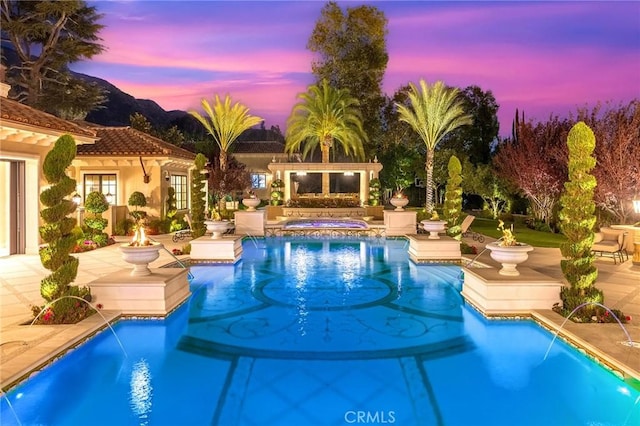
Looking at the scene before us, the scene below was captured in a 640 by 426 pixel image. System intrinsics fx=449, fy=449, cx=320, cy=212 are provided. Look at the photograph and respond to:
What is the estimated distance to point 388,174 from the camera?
44406mm

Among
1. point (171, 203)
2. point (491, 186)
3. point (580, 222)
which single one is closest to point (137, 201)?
point (171, 203)

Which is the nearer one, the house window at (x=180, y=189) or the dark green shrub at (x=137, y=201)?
the dark green shrub at (x=137, y=201)

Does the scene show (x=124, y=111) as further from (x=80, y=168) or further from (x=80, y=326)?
(x=80, y=326)

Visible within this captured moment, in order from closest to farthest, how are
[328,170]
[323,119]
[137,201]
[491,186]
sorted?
[137,201]
[328,170]
[491,186]
[323,119]

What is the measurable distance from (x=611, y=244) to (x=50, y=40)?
113ft

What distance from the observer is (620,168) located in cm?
1891

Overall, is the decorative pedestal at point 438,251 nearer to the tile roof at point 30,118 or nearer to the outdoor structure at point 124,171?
the tile roof at point 30,118

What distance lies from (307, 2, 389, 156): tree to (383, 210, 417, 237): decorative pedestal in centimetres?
1924

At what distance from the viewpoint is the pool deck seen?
6.42m

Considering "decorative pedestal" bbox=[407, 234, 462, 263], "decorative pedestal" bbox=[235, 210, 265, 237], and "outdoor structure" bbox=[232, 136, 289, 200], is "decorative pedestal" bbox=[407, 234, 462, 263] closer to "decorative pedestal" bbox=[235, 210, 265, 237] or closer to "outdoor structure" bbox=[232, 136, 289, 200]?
"decorative pedestal" bbox=[235, 210, 265, 237]

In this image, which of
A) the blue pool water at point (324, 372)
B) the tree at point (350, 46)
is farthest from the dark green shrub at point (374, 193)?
the blue pool water at point (324, 372)

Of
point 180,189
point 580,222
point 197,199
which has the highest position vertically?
point 180,189

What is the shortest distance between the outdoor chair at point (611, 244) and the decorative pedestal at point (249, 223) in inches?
564

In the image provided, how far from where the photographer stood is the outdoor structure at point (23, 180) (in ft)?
49.0
